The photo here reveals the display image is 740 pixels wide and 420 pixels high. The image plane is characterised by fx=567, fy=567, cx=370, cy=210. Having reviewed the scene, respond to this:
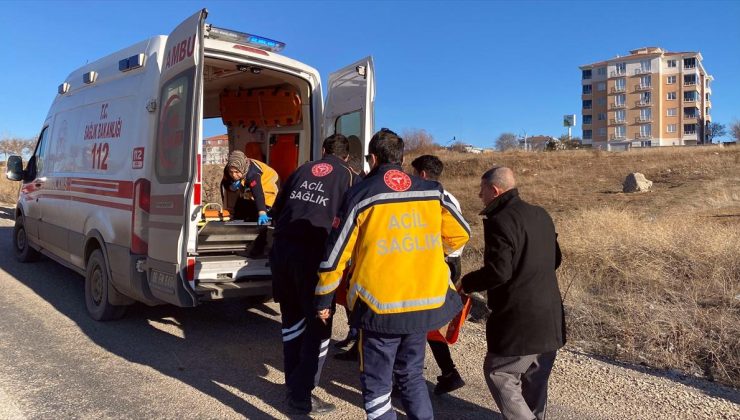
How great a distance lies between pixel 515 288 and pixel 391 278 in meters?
0.73

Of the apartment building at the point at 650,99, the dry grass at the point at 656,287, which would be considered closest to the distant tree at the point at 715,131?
the apartment building at the point at 650,99

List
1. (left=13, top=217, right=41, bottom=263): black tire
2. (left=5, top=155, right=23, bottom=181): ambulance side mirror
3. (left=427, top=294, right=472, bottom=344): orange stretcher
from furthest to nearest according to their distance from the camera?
(left=13, top=217, right=41, bottom=263): black tire < (left=5, top=155, right=23, bottom=181): ambulance side mirror < (left=427, top=294, right=472, bottom=344): orange stretcher

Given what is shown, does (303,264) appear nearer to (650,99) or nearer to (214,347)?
(214,347)

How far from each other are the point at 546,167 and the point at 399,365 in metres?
30.7

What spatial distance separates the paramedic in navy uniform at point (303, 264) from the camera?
151 inches

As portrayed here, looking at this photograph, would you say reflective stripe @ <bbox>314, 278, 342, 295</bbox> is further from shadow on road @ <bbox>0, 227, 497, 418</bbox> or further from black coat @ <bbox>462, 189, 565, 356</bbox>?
shadow on road @ <bbox>0, 227, 497, 418</bbox>

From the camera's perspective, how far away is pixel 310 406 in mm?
3848

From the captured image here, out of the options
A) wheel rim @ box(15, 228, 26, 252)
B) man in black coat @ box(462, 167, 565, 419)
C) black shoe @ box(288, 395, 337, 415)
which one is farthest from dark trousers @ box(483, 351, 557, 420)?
wheel rim @ box(15, 228, 26, 252)

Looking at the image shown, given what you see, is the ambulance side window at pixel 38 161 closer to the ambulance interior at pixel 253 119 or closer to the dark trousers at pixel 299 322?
the ambulance interior at pixel 253 119

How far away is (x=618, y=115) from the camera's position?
9681 centimetres

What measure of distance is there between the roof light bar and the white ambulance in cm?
1

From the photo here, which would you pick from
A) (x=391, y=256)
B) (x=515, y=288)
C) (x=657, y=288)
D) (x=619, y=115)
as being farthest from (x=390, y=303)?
(x=619, y=115)

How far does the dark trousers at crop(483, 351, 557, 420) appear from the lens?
3.20 metres

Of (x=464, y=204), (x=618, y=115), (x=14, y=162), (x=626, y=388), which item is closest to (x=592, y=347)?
(x=626, y=388)
